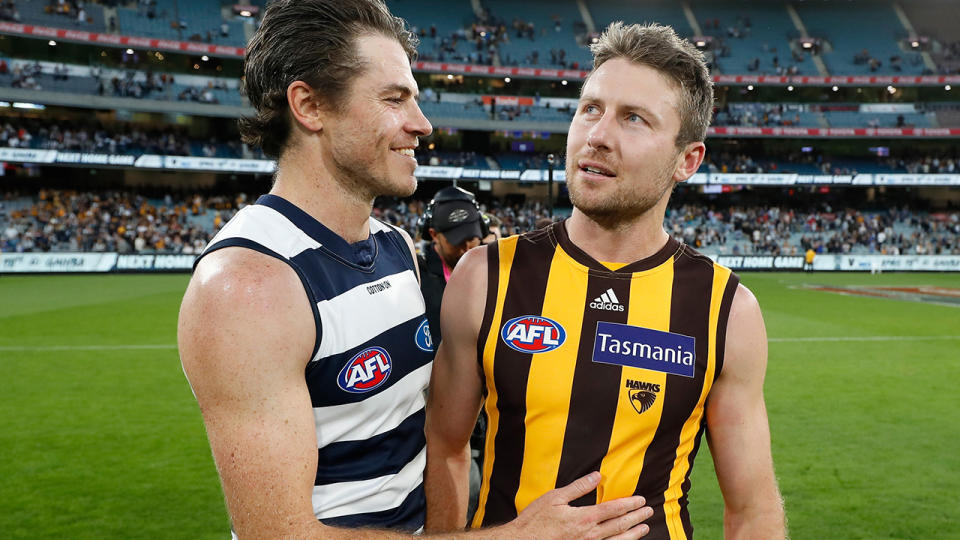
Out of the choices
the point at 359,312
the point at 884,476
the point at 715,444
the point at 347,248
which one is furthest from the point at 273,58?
the point at 884,476

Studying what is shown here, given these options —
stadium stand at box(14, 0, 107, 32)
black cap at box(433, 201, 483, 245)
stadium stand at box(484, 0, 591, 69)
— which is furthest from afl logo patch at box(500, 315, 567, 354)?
stadium stand at box(484, 0, 591, 69)

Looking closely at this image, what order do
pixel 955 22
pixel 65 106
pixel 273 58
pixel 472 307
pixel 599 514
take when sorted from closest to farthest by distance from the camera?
pixel 599 514
pixel 273 58
pixel 472 307
pixel 65 106
pixel 955 22

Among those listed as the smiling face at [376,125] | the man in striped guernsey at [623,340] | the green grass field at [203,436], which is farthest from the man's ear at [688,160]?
the green grass field at [203,436]

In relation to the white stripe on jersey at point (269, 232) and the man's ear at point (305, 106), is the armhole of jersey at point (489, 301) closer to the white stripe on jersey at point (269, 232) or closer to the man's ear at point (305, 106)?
the white stripe on jersey at point (269, 232)

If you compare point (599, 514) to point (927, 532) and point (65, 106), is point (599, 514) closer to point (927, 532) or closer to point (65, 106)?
point (927, 532)

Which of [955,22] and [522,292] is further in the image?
[955,22]

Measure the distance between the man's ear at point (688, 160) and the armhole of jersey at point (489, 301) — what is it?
643mm

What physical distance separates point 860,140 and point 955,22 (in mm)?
13167

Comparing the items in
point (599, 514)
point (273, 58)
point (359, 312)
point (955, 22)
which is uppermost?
point (955, 22)

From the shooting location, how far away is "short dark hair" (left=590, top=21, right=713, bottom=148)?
2.00 metres

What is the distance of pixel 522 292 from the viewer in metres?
2.09

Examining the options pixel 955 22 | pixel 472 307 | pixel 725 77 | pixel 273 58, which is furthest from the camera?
pixel 955 22

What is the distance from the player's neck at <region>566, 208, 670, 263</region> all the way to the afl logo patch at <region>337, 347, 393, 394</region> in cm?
74

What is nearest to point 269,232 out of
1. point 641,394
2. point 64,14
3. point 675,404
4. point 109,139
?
point 641,394
